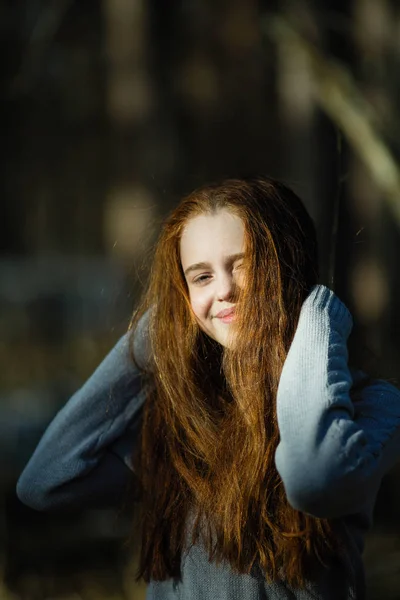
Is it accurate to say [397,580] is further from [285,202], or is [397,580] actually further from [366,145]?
[285,202]

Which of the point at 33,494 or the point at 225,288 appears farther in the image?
the point at 33,494

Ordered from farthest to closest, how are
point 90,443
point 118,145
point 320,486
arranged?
point 118,145 → point 90,443 → point 320,486

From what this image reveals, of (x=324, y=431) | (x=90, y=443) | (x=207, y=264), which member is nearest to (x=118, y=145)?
(x=90, y=443)

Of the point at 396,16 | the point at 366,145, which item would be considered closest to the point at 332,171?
the point at 366,145

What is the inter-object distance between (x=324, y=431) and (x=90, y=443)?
0.66m

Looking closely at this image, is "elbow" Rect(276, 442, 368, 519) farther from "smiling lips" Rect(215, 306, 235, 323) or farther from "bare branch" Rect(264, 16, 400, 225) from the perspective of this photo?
"bare branch" Rect(264, 16, 400, 225)

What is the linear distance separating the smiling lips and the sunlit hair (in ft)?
0.07

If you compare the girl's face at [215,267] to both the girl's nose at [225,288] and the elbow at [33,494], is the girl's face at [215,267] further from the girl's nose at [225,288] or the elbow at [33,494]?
the elbow at [33,494]

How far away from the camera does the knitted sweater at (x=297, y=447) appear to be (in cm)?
154

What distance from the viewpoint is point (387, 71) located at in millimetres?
3752

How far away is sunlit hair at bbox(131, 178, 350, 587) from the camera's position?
68.9 inches

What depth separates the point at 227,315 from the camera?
179 cm

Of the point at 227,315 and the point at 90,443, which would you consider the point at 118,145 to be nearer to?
the point at 90,443

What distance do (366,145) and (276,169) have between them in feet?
11.7
